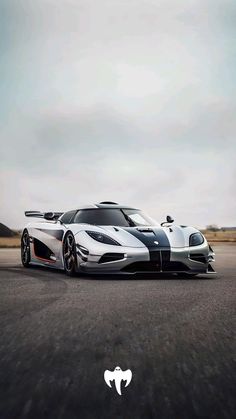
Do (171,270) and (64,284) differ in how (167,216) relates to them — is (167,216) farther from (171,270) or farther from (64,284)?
(64,284)

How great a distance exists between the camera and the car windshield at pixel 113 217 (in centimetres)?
952

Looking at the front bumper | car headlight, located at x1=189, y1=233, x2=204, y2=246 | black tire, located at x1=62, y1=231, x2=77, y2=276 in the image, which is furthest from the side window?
car headlight, located at x1=189, y1=233, x2=204, y2=246

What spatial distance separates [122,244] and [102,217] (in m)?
1.24

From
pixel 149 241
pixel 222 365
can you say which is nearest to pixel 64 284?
pixel 149 241

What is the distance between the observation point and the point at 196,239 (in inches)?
358

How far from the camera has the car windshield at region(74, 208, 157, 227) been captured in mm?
9523

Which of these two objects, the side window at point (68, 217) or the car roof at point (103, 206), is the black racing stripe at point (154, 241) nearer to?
the car roof at point (103, 206)

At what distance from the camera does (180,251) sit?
28.4ft

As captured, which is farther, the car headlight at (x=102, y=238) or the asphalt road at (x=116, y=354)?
the car headlight at (x=102, y=238)

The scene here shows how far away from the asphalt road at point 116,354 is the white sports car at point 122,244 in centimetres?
228

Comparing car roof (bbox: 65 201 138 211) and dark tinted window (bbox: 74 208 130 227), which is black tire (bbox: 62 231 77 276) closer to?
dark tinted window (bbox: 74 208 130 227)

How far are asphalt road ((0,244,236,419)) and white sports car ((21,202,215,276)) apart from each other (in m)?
2.28

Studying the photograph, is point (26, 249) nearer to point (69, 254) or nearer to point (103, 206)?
point (103, 206)

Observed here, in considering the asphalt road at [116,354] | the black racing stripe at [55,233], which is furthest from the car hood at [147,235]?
the asphalt road at [116,354]
